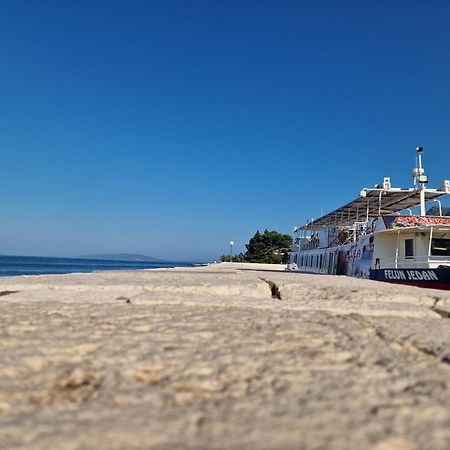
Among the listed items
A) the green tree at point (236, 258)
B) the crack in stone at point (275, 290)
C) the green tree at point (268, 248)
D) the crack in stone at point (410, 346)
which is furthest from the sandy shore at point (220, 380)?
the green tree at point (236, 258)

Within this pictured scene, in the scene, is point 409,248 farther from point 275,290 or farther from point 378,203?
point 275,290

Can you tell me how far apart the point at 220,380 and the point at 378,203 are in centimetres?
1947

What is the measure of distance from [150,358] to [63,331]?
0.52 m

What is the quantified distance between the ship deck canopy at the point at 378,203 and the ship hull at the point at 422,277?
367 centimetres

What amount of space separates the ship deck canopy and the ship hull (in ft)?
12.0

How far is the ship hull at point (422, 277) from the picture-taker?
36.0 ft

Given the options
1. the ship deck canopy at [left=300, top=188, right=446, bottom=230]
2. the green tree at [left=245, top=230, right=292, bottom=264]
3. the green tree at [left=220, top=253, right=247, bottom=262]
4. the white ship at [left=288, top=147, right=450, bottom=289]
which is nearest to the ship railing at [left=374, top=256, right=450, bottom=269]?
the white ship at [left=288, top=147, right=450, bottom=289]

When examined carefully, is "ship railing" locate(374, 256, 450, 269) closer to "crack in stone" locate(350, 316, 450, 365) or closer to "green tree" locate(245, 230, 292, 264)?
"crack in stone" locate(350, 316, 450, 365)

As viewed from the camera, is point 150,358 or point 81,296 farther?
point 81,296

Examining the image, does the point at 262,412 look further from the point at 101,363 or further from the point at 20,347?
the point at 20,347

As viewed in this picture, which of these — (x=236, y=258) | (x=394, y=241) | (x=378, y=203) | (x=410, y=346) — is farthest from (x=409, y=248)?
(x=236, y=258)

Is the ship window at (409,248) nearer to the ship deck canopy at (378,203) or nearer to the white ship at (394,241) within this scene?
the white ship at (394,241)

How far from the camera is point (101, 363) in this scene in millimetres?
1205

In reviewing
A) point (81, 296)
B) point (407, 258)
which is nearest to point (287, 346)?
point (81, 296)
